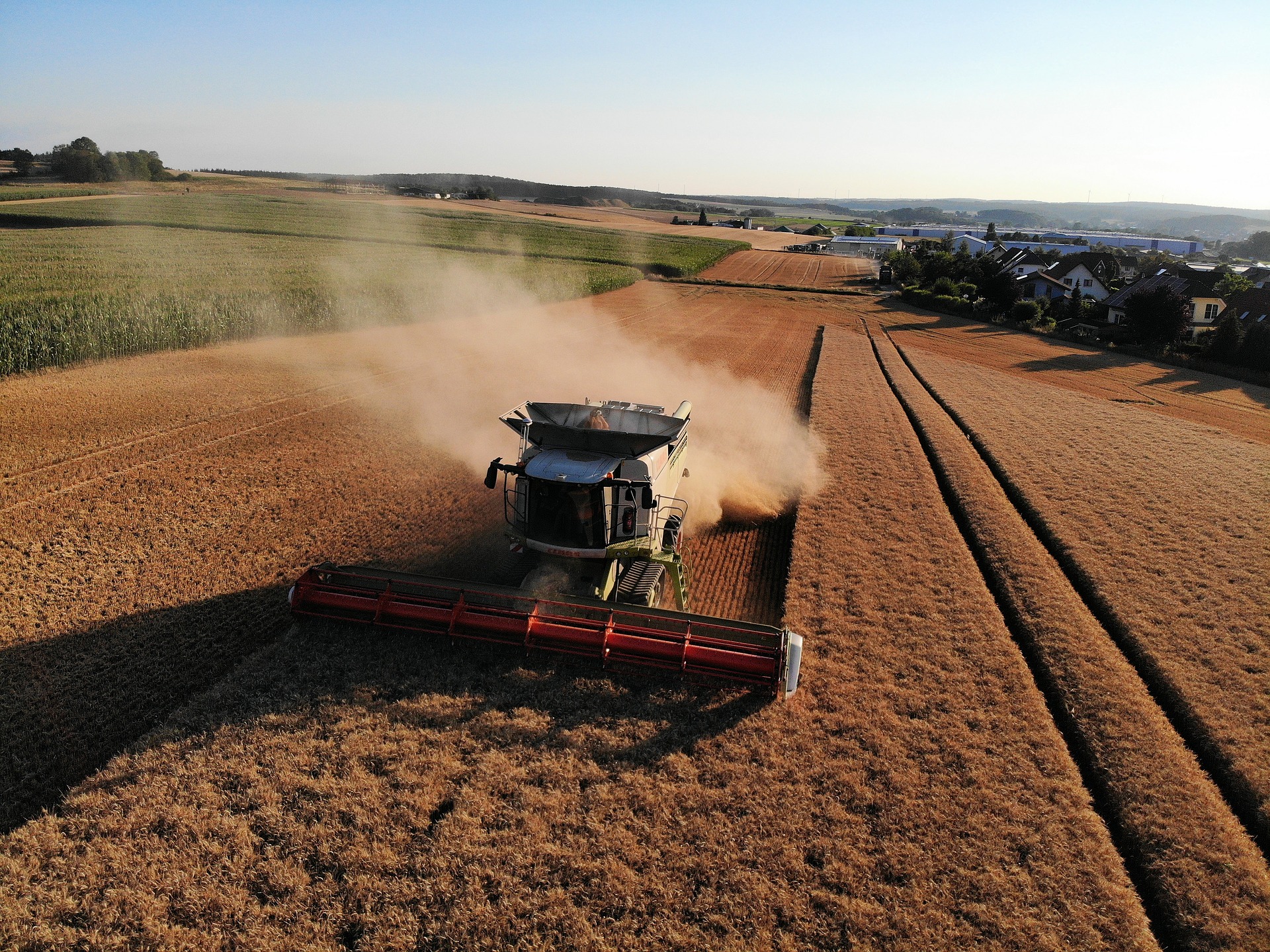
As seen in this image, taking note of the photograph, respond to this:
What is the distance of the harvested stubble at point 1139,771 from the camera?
241 inches

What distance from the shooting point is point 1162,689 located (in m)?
9.36

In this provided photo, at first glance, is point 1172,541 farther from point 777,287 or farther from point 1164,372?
point 777,287

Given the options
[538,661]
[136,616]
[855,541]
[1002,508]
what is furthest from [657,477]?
[1002,508]

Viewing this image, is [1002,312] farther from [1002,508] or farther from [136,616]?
[136,616]

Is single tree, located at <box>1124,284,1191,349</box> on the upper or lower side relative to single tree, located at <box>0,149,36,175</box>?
lower

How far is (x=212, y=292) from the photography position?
27859mm

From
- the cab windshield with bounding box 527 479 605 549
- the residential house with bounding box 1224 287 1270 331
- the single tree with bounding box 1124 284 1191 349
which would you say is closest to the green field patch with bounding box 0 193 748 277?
the single tree with bounding box 1124 284 1191 349

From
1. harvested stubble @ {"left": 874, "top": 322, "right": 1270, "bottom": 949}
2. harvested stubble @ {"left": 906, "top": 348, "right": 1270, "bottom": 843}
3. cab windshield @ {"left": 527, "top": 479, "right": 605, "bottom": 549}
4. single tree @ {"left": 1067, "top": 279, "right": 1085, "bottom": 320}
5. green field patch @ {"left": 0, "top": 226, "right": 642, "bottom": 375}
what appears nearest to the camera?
harvested stubble @ {"left": 874, "top": 322, "right": 1270, "bottom": 949}

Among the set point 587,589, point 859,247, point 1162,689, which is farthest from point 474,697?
point 859,247

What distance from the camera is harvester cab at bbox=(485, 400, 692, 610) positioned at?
9.13 meters

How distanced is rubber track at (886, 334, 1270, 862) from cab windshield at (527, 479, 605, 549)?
24.5 ft

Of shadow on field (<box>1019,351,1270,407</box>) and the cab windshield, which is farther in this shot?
shadow on field (<box>1019,351,1270,407</box>)

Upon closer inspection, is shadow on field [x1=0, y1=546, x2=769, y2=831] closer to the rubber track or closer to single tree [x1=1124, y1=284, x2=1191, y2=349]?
the rubber track

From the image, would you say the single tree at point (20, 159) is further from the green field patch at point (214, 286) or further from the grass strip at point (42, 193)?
the green field patch at point (214, 286)
